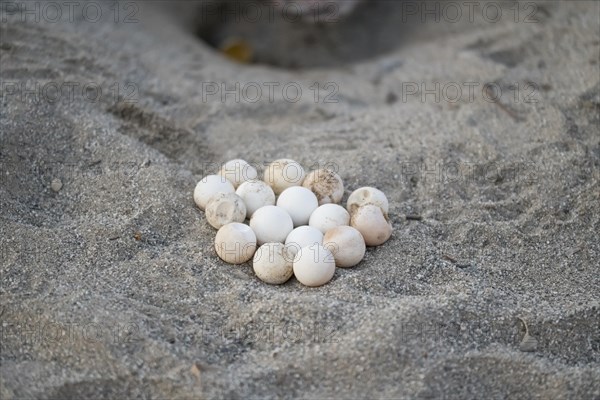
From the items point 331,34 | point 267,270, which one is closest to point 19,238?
point 267,270

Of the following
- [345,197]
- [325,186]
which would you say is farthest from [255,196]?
[345,197]

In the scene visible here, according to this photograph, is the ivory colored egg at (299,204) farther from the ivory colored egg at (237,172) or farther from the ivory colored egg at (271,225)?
the ivory colored egg at (237,172)

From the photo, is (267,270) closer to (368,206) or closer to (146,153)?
(368,206)

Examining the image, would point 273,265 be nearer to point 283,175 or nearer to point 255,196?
point 255,196

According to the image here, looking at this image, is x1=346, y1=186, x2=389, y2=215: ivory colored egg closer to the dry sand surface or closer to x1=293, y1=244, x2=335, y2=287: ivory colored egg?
the dry sand surface

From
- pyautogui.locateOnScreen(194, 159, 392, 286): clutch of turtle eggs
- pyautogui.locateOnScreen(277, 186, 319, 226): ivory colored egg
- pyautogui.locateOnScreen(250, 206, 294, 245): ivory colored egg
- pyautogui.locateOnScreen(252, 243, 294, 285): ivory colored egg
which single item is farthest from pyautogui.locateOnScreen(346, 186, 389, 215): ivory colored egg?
pyautogui.locateOnScreen(252, 243, 294, 285): ivory colored egg

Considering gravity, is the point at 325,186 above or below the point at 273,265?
above
